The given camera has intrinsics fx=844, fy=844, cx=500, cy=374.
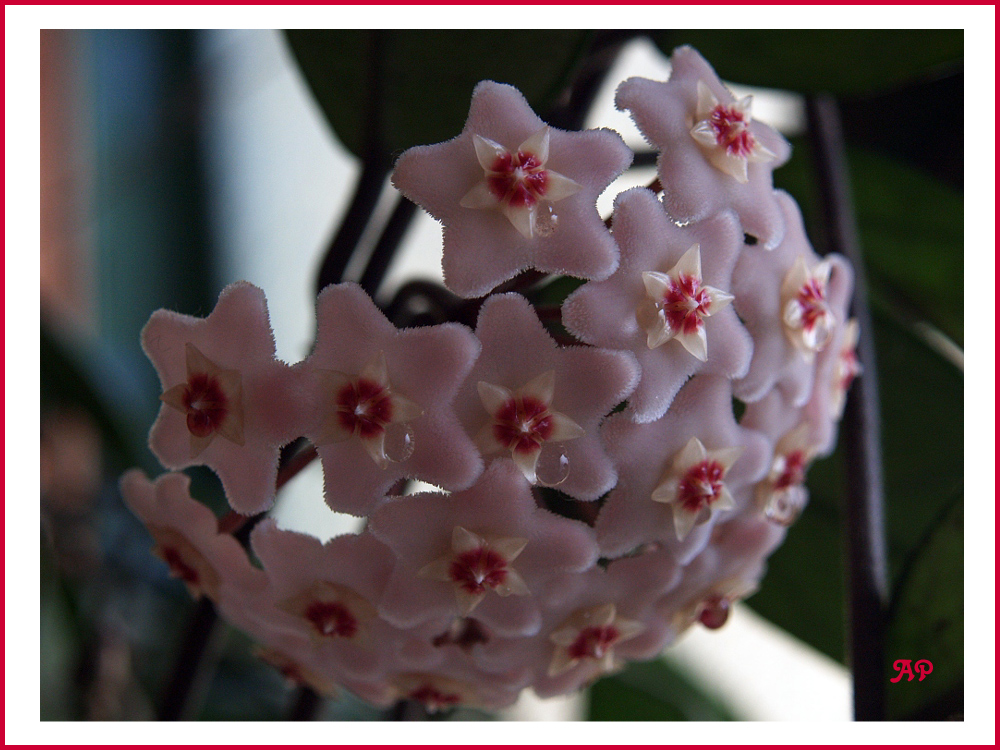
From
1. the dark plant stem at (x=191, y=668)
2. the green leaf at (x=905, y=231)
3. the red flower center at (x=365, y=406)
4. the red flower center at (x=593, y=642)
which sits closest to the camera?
the red flower center at (x=365, y=406)

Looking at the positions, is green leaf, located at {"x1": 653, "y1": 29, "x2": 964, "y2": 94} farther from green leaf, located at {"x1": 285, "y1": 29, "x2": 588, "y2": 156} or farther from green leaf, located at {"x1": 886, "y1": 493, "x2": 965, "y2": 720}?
green leaf, located at {"x1": 886, "y1": 493, "x2": 965, "y2": 720}

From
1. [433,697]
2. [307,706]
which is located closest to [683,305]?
[433,697]

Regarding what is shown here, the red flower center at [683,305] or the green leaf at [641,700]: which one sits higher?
the red flower center at [683,305]

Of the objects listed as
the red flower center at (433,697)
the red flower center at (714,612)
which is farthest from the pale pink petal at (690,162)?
the red flower center at (433,697)

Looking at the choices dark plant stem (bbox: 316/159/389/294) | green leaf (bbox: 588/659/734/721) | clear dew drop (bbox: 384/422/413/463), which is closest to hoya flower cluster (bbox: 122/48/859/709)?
clear dew drop (bbox: 384/422/413/463)

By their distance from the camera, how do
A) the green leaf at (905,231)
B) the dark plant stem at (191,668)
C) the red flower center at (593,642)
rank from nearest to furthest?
the red flower center at (593,642) → the dark plant stem at (191,668) → the green leaf at (905,231)

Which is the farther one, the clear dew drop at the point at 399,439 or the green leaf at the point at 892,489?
the green leaf at the point at 892,489

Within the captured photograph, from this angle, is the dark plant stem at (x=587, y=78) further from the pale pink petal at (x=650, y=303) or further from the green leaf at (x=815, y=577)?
the green leaf at (x=815, y=577)
